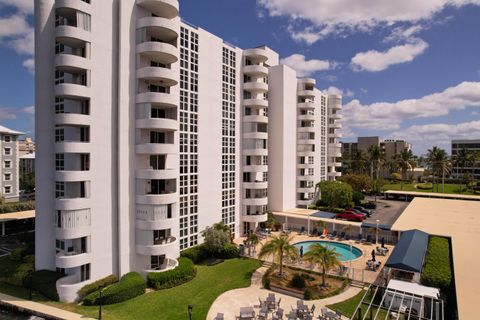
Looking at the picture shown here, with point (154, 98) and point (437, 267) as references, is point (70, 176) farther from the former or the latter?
point (437, 267)

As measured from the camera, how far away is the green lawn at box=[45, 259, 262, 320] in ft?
76.4

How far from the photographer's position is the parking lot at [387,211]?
5341 cm

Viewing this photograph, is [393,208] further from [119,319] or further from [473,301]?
[119,319]

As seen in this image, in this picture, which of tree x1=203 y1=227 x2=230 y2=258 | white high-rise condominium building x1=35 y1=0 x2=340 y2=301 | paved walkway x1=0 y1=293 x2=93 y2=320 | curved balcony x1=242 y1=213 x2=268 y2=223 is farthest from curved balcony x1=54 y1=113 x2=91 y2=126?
curved balcony x1=242 y1=213 x2=268 y2=223

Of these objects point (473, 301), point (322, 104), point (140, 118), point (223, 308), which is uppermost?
point (322, 104)

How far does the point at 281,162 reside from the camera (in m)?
51.7

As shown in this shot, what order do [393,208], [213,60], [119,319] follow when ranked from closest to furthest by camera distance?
[119,319] → [213,60] → [393,208]

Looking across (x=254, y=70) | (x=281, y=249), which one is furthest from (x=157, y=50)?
(x=281, y=249)

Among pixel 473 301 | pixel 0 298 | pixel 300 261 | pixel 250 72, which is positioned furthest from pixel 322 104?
pixel 0 298

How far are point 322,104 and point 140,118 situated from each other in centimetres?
4981

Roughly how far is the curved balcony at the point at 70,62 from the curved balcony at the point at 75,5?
433cm

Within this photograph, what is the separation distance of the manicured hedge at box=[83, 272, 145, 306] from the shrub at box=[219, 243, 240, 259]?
11094mm

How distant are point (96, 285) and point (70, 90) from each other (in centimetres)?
1835

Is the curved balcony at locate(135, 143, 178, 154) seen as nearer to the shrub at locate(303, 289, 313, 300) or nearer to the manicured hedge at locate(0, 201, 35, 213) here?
the shrub at locate(303, 289, 313, 300)
